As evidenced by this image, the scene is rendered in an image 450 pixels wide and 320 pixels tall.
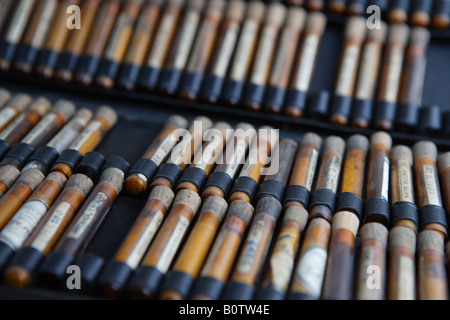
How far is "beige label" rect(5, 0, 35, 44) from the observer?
223cm

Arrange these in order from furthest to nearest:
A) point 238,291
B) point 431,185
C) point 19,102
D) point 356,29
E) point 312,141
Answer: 1. point 356,29
2. point 19,102
3. point 312,141
4. point 431,185
5. point 238,291

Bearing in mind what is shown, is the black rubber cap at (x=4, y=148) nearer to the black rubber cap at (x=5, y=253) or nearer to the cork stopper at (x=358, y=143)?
the black rubber cap at (x=5, y=253)

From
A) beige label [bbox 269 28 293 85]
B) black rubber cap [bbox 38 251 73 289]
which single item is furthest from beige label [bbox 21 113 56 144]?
beige label [bbox 269 28 293 85]

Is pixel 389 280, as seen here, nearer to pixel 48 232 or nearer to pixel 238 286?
pixel 238 286

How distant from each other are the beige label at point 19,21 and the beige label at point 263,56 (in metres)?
1.12

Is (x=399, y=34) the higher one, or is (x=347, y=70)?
(x=399, y=34)

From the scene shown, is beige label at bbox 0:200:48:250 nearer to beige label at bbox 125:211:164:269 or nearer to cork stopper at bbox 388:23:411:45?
beige label at bbox 125:211:164:269

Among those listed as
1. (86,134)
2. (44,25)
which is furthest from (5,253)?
(44,25)

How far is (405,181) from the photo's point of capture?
5.49ft

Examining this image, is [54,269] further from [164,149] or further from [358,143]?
[358,143]

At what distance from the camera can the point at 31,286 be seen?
1.33m

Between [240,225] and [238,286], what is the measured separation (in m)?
0.23

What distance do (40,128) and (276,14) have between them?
3.87 ft
